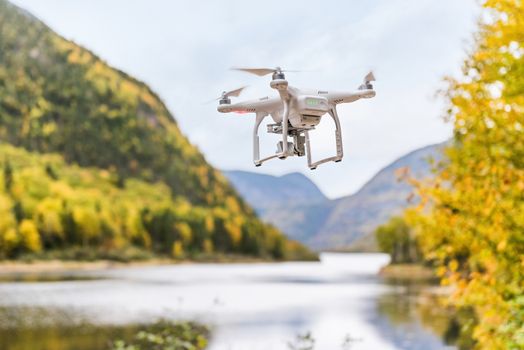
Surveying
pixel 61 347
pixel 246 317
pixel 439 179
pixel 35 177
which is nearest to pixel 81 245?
pixel 35 177

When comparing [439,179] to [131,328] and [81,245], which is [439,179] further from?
[81,245]

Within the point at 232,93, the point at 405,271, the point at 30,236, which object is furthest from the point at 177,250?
the point at 232,93

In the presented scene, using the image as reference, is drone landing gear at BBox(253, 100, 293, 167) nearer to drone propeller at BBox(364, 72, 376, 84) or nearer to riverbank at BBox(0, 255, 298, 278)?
drone propeller at BBox(364, 72, 376, 84)

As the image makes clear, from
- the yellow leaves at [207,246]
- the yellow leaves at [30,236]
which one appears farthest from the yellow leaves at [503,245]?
the yellow leaves at [207,246]

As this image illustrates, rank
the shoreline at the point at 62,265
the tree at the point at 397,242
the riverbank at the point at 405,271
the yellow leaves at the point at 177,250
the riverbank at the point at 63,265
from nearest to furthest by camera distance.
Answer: the riverbank at the point at 405,271 → the tree at the point at 397,242 → the shoreline at the point at 62,265 → the riverbank at the point at 63,265 → the yellow leaves at the point at 177,250

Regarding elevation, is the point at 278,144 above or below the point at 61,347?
above

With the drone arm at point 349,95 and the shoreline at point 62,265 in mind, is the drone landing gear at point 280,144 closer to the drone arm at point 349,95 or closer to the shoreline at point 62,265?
the drone arm at point 349,95

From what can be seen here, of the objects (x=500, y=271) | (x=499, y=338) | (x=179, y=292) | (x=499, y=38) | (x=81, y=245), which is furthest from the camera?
(x=81, y=245)
